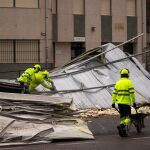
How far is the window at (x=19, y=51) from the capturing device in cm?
3222

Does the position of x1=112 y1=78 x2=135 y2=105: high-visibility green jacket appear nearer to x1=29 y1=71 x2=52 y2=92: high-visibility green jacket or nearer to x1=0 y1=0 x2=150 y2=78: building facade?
x1=29 y1=71 x2=52 y2=92: high-visibility green jacket

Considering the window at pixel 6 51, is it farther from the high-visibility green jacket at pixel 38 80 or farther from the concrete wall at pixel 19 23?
the high-visibility green jacket at pixel 38 80

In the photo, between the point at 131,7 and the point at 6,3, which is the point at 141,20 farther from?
the point at 6,3

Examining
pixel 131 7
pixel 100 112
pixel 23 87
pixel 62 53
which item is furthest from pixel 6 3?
pixel 100 112

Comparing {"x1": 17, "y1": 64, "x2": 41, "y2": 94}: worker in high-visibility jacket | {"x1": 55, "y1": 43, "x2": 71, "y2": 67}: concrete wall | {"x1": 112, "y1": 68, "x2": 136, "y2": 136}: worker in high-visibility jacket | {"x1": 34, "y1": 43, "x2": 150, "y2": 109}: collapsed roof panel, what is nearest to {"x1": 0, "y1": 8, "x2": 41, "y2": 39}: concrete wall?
{"x1": 55, "y1": 43, "x2": 71, "y2": 67}: concrete wall

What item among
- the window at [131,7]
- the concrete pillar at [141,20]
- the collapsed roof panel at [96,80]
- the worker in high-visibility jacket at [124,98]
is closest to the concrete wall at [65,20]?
the window at [131,7]

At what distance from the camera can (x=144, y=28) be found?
1502 inches

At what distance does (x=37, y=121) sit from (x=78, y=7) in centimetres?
2253

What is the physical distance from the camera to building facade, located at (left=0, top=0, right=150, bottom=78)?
105 ft

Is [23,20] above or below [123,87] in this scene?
above

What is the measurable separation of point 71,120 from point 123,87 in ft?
5.71

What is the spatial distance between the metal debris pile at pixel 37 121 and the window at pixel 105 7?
892 inches

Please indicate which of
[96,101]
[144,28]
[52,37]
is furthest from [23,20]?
[96,101]

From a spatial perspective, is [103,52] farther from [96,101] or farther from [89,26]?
[89,26]
